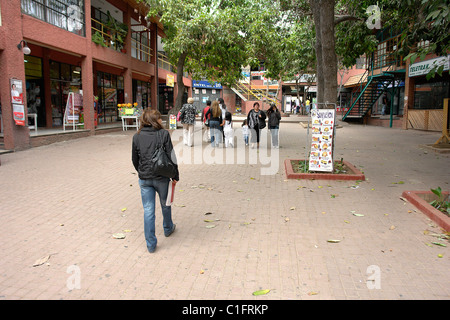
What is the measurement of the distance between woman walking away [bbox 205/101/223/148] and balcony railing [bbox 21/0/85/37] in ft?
22.7

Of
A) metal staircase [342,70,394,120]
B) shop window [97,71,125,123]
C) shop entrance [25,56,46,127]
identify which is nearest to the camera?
shop entrance [25,56,46,127]

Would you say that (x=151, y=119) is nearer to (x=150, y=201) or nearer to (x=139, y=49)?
(x=150, y=201)

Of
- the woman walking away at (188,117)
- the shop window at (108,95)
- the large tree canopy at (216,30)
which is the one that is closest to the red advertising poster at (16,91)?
the woman walking away at (188,117)

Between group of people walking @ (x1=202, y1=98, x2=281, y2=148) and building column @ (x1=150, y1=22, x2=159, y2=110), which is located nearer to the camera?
group of people walking @ (x1=202, y1=98, x2=281, y2=148)

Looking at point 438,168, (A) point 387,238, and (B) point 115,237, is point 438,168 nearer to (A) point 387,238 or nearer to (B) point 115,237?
(A) point 387,238

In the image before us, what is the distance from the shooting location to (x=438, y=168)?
8.71 metres

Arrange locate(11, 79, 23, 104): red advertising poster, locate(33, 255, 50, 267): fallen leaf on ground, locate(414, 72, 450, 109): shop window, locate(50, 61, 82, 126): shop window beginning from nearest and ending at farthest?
locate(33, 255, 50, 267): fallen leaf on ground, locate(11, 79, 23, 104): red advertising poster, locate(50, 61, 82, 126): shop window, locate(414, 72, 450, 109): shop window

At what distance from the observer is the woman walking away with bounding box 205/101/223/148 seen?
12027 millimetres

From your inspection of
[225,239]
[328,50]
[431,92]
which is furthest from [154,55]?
[225,239]

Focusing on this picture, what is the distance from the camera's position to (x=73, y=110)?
47.3ft

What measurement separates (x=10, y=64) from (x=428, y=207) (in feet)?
37.7

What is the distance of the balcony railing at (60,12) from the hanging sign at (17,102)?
Answer: 8.79 ft

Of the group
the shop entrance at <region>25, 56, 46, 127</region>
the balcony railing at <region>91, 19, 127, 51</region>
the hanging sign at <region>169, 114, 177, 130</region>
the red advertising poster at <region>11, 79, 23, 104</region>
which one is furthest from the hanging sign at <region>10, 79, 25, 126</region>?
the hanging sign at <region>169, 114, 177, 130</region>

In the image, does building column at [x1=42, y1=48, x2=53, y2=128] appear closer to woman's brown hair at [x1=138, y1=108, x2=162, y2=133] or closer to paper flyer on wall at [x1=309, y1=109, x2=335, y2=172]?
paper flyer on wall at [x1=309, y1=109, x2=335, y2=172]
